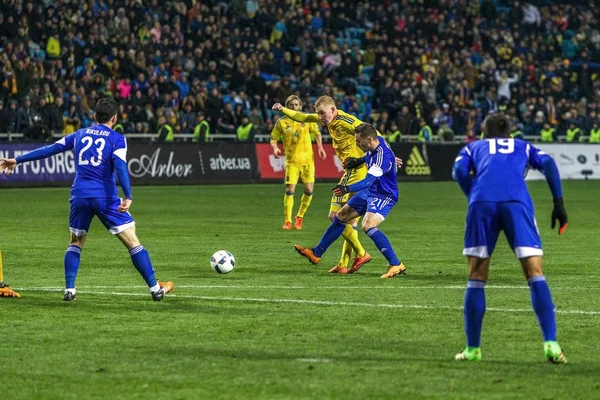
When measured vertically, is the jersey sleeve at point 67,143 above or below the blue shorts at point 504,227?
above

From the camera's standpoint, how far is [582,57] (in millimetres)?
53250

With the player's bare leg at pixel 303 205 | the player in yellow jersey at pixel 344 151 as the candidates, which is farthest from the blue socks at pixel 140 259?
the player's bare leg at pixel 303 205

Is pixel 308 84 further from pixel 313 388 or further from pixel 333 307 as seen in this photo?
pixel 313 388

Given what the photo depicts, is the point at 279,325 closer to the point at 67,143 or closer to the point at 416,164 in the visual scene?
the point at 67,143

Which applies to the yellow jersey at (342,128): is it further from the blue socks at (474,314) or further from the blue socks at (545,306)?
the blue socks at (545,306)

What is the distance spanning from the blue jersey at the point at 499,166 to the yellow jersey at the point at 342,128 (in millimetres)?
7956

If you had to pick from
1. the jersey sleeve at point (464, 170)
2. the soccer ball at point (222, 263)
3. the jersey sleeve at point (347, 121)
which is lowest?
the soccer ball at point (222, 263)

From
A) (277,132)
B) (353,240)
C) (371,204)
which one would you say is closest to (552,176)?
(371,204)

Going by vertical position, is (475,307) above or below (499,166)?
below

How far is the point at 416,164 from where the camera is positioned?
4238 cm

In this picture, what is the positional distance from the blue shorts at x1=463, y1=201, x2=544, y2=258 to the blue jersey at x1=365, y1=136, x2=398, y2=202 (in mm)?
6132

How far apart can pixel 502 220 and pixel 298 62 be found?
115 ft

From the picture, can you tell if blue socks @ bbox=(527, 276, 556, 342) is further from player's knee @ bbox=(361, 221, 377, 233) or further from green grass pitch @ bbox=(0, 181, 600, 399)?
player's knee @ bbox=(361, 221, 377, 233)

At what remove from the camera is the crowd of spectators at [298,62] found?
35.8 meters
